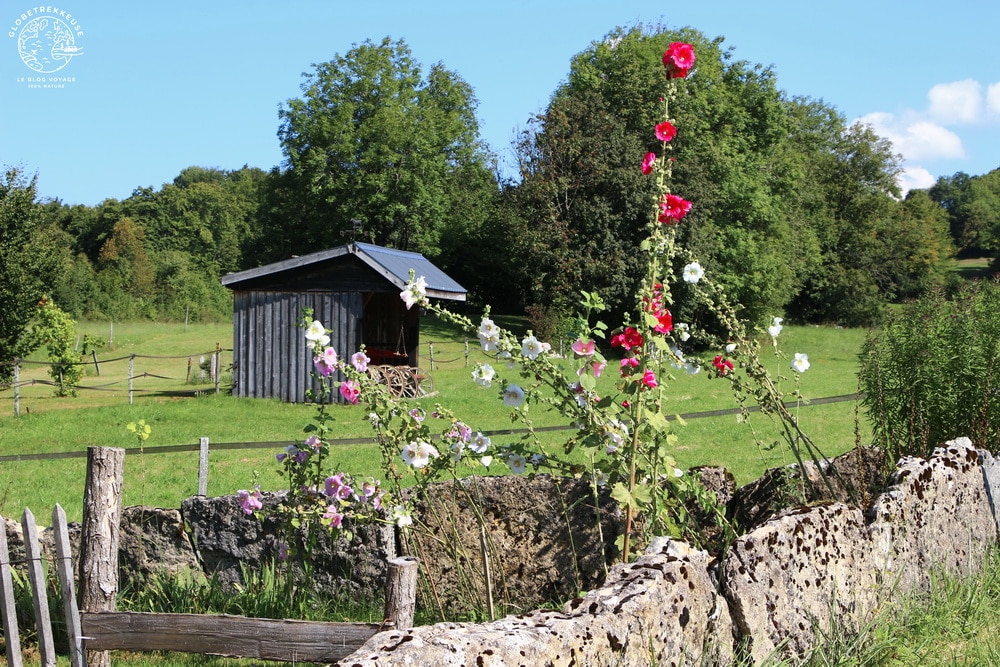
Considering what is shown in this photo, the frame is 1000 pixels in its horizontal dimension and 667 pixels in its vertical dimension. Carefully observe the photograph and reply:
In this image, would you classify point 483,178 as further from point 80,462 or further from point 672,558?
point 672,558

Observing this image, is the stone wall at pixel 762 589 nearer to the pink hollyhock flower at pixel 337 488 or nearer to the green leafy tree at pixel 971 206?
the pink hollyhock flower at pixel 337 488

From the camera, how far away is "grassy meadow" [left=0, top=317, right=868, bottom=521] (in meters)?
11.4

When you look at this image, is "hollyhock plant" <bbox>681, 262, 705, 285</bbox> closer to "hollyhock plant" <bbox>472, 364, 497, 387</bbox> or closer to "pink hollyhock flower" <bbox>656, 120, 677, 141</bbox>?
"pink hollyhock flower" <bbox>656, 120, 677, 141</bbox>

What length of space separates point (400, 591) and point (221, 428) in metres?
13.9

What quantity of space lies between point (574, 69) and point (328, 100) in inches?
483

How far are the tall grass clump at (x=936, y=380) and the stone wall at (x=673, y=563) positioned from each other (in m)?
0.69

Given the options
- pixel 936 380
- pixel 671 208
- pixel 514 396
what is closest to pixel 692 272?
pixel 671 208

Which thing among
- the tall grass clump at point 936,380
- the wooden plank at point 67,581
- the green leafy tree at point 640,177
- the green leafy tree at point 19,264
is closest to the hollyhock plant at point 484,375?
the wooden plank at point 67,581

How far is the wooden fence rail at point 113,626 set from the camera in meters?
4.29

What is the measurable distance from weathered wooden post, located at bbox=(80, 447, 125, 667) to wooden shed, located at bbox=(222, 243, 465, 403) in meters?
15.2

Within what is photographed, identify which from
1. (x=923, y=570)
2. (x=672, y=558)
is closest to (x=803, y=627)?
(x=672, y=558)

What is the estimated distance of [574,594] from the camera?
16.3ft

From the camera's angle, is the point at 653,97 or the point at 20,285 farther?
the point at 653,97

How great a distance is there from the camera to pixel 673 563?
2965 mm
